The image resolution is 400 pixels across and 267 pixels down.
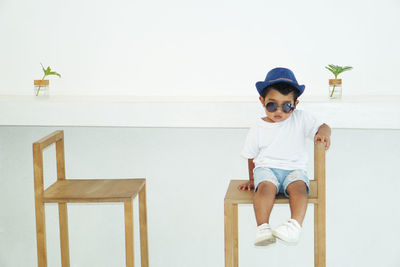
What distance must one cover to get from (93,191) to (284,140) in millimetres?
744

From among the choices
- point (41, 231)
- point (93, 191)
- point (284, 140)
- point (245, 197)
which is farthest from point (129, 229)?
point (284, 140)

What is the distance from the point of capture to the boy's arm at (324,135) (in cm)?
184

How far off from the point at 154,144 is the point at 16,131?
69 cm

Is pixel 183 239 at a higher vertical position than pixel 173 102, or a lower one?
lower

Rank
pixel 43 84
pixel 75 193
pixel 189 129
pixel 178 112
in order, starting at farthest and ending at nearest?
pixel 189 129
pixel 43 84
pixel 178 112
pixel 75 193

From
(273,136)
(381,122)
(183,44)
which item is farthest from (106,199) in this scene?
Result: (381,122)

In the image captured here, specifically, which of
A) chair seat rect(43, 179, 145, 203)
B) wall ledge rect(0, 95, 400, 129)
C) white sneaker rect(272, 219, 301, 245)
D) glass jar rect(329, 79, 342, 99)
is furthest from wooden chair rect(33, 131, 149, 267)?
glass jar rect(329, 79, 342, 99)

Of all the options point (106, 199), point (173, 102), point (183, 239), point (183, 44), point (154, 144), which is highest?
point (183, 44)

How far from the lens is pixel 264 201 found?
1.86 m

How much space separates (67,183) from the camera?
222 centimetres

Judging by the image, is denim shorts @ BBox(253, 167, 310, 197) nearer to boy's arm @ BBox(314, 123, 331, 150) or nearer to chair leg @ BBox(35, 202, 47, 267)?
boy's arm @ BBox(314, 123, 331, 150)

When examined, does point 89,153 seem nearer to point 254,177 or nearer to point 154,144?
point 154,144

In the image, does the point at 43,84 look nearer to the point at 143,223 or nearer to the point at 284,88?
the point at 143,223

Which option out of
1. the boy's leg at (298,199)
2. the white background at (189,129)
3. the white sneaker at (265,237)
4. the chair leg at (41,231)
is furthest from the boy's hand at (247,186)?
the chair leg at (41,231)
